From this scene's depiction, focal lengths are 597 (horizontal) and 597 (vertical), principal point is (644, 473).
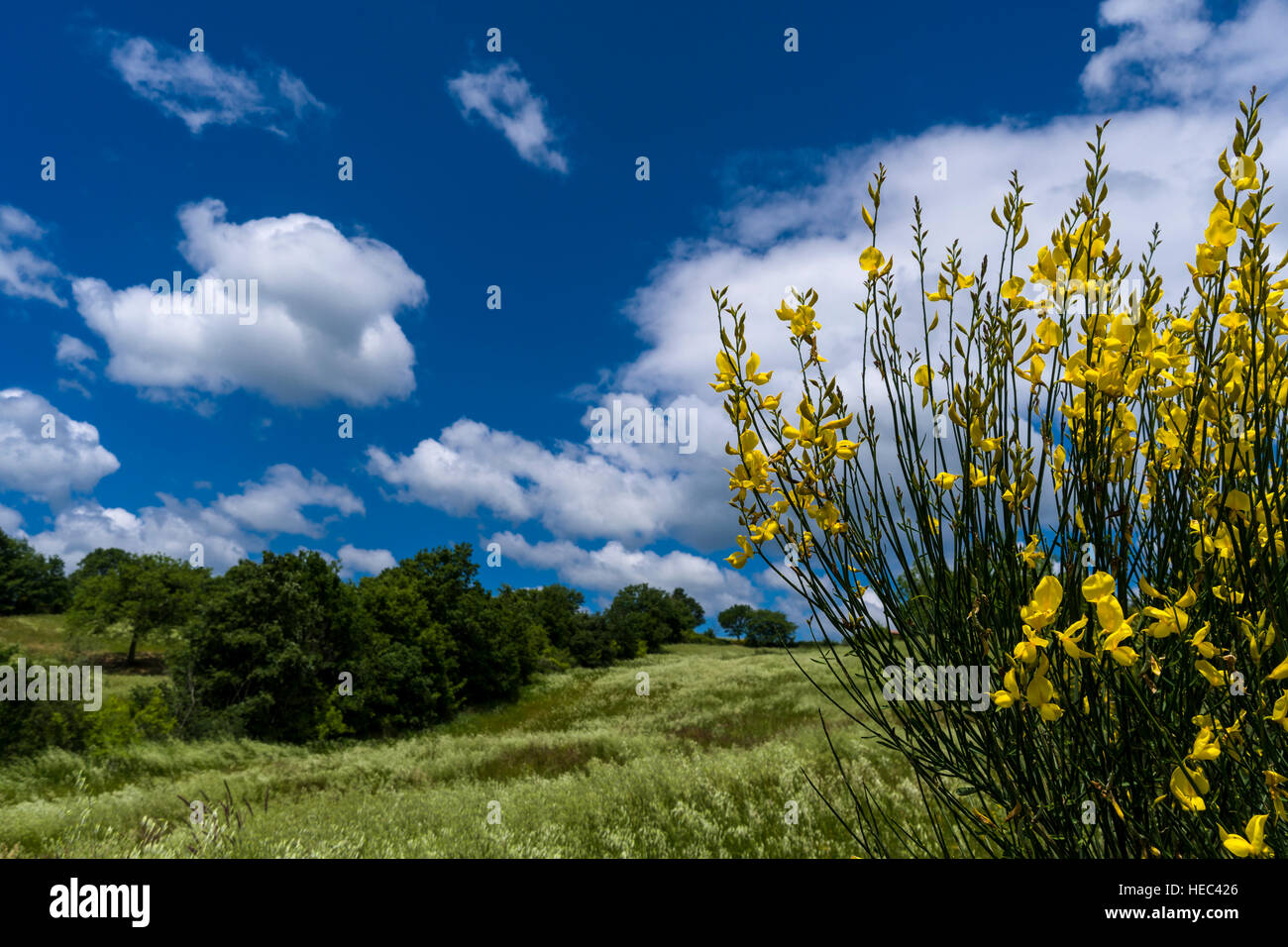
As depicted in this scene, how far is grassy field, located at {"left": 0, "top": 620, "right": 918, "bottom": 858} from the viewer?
5145mm

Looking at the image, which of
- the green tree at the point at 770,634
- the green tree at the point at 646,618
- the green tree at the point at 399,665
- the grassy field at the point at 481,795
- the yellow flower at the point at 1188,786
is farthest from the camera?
the green tree at the point at 646,618

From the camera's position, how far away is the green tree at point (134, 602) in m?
32.0

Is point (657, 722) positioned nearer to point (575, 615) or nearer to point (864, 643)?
point (864, 643)

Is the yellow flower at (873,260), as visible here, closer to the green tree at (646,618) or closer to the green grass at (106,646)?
the green grass at (106,646)

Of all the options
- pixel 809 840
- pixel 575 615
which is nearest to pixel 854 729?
pixel 809 840

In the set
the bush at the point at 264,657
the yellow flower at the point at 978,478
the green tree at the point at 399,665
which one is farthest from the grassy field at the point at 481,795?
the green tree at the point at 399,665

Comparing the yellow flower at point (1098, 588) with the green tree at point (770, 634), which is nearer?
the yellow flower at point (1098, 588)

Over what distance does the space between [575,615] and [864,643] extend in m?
45.8

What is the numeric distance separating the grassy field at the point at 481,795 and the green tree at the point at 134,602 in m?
23.6

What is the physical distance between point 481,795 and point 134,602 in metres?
35.7

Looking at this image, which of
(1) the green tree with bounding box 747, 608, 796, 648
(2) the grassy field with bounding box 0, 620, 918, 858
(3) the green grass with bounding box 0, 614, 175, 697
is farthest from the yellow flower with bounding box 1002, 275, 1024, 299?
(3) the green grass with bounding box 0, 614, 175, 697

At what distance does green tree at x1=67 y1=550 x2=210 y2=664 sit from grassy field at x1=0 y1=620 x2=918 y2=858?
23.6 metres

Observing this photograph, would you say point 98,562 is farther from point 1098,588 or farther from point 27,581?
point 1098,588

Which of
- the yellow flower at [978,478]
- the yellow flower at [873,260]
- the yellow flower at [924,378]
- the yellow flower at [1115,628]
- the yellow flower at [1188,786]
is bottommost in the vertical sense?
the yellow flower at [1188,786]
